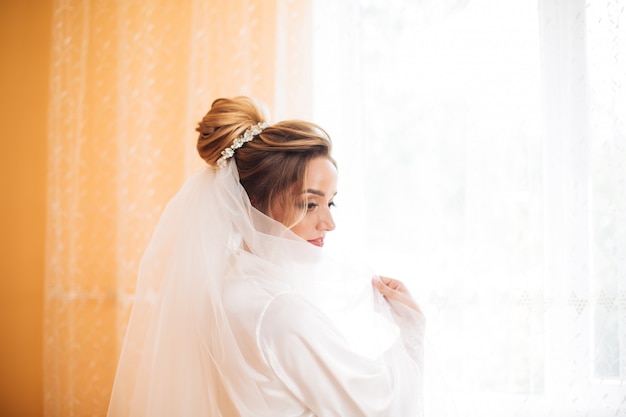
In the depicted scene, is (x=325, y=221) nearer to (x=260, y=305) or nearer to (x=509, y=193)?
(x=260, y=305)

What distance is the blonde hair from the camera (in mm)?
1432

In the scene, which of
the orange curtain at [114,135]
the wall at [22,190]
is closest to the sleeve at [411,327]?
the orange curtain at [114,135]

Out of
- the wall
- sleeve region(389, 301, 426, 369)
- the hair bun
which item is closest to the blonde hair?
the hair bun

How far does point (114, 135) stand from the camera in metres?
2.32

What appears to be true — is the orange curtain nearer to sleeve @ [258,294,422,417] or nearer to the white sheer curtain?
the white sheer curtain

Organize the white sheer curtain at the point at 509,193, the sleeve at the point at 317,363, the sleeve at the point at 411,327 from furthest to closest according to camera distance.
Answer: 1. the white sheer curtain at the point at 509,193
2. the sleeve at the point at 411,327
3. the sleeve at the point at 317,363

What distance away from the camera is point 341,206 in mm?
2111

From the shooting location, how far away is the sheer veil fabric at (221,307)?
1.24 m

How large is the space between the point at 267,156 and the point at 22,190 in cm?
164

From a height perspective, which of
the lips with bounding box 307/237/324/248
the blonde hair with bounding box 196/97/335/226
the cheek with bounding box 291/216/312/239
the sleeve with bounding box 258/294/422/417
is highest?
the blonde hair with bounding box 196/97/335/226

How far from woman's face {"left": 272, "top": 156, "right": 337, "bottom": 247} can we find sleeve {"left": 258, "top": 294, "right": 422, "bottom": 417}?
0.28 m

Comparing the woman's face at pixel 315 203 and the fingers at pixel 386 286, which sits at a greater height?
the woman's face at pixel 315 203

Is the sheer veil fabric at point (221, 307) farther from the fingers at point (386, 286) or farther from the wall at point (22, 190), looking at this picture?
the wall at point (22, 190)

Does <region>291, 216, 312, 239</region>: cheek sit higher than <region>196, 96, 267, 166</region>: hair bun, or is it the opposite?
<region>196, 96, 267, 166</region>: hair bun
